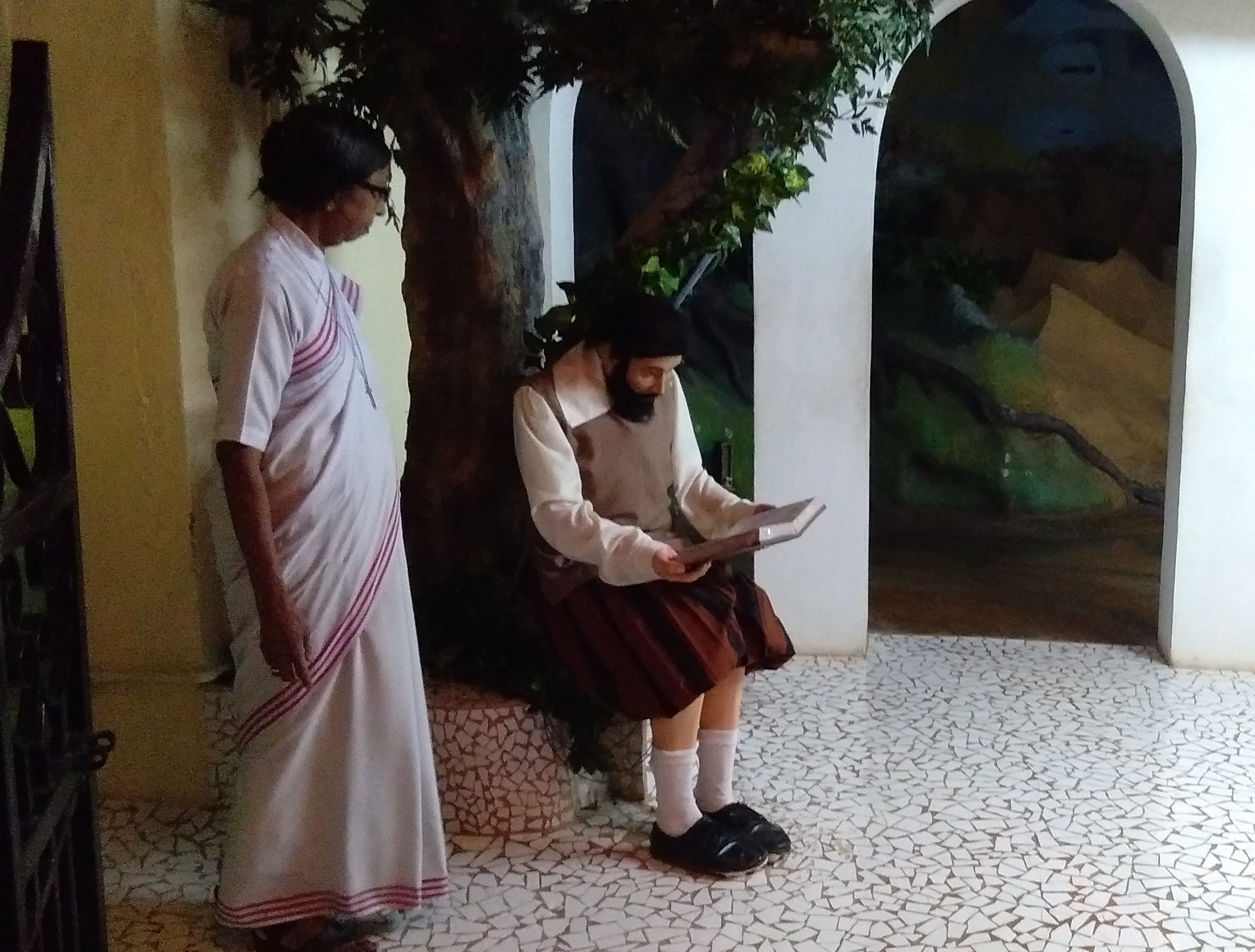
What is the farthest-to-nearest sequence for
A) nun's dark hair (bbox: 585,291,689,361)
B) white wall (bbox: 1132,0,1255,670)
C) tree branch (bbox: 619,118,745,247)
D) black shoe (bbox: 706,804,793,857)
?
white wall (bbox: 1132,0,1255,670)
tree branch (bbox: 619,118,745,247)
black shoe (bbox: 706,804,793,857)
nun's dark hair (bbox: 585,291,689,361)

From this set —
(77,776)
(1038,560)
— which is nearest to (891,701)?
(1038,560)

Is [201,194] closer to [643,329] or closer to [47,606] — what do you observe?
[643,329]

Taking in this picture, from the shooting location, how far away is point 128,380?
2328mm

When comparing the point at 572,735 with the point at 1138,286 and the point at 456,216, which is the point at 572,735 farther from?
the point at 1138,286

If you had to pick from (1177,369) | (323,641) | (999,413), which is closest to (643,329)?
(323,641)

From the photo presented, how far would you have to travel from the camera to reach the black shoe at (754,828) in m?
2.34

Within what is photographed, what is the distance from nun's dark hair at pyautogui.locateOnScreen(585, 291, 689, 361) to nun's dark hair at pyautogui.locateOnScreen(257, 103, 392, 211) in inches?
20.4

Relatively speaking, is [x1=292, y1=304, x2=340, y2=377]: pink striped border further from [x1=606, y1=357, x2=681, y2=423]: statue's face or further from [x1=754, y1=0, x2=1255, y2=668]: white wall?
[x1=754, y1=0, x2=1255, y2=668]: white wall

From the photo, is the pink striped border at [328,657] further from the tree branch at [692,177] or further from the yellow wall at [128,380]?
the tree branch at [692,177]

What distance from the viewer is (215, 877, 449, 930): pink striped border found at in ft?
6.43

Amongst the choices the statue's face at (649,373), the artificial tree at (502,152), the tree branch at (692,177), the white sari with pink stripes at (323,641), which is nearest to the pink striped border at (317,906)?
the white sari with pink stripes at (323,641)

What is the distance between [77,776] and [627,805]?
→ 1.26m

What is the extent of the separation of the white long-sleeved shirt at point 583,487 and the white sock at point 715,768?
36cm

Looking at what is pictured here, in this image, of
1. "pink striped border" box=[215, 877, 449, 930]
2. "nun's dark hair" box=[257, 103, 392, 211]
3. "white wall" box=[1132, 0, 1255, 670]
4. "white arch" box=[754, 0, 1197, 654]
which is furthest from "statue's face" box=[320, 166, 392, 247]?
"white wall" box=[1132, 0, 1255, 670]
